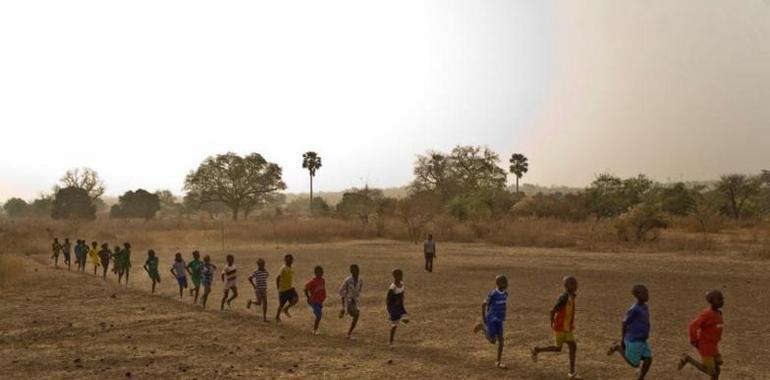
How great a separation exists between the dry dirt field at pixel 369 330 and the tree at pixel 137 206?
2617 inches

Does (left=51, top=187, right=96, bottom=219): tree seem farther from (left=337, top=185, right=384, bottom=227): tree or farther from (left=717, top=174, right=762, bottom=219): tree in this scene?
(left=717, top=174, right=762, bottom=219): tree

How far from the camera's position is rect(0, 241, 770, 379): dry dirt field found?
9.98m

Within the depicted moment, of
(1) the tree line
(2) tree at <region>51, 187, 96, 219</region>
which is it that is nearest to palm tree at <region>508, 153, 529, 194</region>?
(1) the tree line

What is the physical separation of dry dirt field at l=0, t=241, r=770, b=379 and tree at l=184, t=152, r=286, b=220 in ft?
196

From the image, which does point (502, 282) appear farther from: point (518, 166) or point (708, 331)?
point (518, 166)

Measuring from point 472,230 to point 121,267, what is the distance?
96.3ft

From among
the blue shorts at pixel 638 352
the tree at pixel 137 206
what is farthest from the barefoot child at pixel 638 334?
the tree at pixel 137 206

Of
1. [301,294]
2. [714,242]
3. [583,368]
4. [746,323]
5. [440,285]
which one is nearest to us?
[583,368]

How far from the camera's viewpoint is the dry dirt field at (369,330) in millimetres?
9984

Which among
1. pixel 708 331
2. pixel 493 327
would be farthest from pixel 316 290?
pixel 708 331

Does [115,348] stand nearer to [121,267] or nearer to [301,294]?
[301,294]

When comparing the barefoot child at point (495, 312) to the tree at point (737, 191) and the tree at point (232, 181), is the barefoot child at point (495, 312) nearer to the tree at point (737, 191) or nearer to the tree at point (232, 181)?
the tree at point (737, 191)

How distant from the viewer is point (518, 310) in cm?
1582

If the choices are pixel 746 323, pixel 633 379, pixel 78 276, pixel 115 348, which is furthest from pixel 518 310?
pixel 78 276
